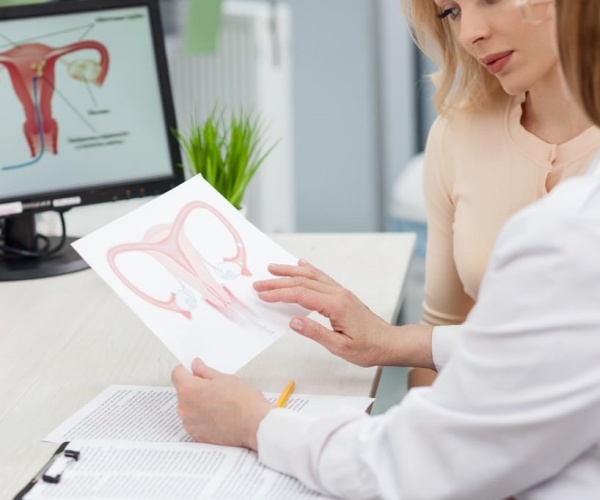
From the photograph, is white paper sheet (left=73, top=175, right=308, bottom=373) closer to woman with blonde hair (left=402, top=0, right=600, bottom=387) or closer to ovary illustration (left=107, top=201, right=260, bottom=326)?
ovary illustration (left=107, top=201, right=260, bottom=326)

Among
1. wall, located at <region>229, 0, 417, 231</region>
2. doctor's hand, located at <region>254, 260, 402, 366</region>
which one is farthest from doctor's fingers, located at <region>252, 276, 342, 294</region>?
wall, located at <region>229, 0, 417, 231</region>

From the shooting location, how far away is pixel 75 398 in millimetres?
1243

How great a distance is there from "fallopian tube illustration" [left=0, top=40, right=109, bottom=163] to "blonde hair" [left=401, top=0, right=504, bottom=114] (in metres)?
0.56

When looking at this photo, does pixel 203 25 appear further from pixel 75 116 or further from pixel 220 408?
pixel 220 408

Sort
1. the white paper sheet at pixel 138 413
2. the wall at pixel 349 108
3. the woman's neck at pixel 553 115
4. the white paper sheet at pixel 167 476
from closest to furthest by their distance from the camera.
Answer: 1. the white paper sheet at pixel 167 476
2. the white paper sheet at pixel 138 413
3. the woman's neck at pixel 553 115
4. the wall at pixel 349 108

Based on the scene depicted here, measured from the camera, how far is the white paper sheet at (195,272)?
46.0 inches

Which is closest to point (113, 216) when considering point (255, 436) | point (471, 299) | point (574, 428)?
point (471, 299)

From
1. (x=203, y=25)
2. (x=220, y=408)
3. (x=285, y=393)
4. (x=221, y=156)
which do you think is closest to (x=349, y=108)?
(x=203, y=25)

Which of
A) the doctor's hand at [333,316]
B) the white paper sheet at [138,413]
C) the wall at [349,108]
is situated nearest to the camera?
the white paper sheet at [138,413]

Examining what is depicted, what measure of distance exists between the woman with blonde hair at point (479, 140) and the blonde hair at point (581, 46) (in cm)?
55

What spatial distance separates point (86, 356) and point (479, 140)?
2.14 ft

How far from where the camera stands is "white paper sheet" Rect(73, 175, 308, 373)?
3.84 feet

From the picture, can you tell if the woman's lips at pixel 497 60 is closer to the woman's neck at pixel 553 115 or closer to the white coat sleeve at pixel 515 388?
the woman's neck at pixel 553 115

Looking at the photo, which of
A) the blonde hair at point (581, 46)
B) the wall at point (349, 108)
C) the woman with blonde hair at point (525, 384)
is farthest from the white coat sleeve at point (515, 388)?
the wall at point (349, 108)
